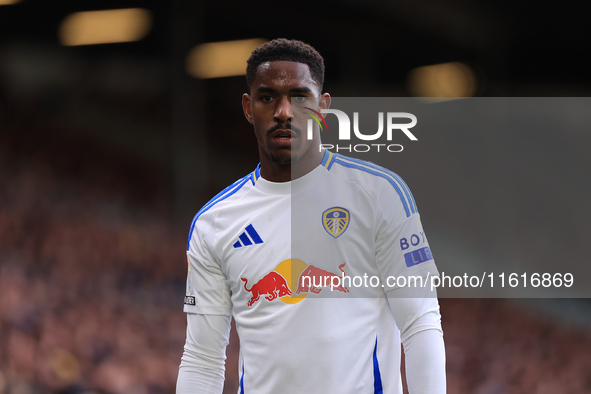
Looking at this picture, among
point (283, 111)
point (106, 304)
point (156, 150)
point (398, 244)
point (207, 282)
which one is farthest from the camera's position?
point (156, 150)

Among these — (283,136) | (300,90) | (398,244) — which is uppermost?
(300,90)

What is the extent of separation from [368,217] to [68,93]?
6.39m

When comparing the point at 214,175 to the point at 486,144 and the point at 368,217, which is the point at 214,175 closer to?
the point at 486,144

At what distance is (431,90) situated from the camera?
540 centimetres

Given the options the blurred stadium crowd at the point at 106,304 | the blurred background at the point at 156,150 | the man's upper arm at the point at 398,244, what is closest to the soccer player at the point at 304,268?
the man's upper arm at the point at 398,244

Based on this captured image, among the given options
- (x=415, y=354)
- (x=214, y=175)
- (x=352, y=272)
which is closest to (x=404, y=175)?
(x=352, y=272)

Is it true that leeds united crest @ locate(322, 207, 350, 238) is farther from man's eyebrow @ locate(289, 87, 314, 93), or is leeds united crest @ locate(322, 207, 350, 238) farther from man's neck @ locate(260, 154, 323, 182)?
man's eyebrow @ locate(289, 87, 314, 93)

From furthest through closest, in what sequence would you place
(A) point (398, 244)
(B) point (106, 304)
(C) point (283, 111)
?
(B) point (106, 304) → (C) point (283, 111) → (A) point (398, 244)

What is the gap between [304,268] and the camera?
1.49 metres

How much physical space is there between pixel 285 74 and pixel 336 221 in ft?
1.44

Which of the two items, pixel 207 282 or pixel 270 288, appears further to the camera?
pixel 207 282

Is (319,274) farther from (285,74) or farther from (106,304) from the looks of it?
(106,304)

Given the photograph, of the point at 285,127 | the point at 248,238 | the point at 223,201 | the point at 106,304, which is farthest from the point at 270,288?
the point at 106,304

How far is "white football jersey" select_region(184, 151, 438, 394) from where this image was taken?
1.41m
